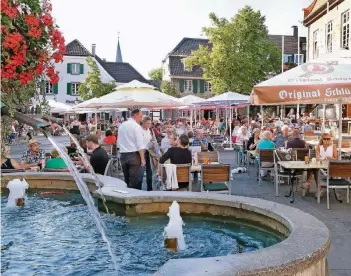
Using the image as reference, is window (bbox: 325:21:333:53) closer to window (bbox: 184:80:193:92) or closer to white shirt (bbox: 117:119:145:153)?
white shirt (bbox: 117:119:145:153)

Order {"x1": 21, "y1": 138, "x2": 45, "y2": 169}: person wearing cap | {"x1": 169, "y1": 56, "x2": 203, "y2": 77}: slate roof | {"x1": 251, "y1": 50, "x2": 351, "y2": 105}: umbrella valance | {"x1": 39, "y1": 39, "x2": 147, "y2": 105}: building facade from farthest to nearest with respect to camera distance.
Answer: {"x1": 169, "y1": 56, "x2": 203, "y2": 77}: slate roof
{"x1": 39, "y1": 39, "x2": 147, "y2": 105}: building facade
{"x1": 21, "y1": 138, "x2": 45, "y2": 169}: person wearing cap
{"x1": 251, "y1": 50, "x2": 351, "y2": 105}: umbrella valance

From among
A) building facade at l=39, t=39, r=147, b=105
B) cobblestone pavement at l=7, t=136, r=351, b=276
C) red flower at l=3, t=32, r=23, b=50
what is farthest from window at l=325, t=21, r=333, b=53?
building facade at l=39, t=39, r=147, b=105

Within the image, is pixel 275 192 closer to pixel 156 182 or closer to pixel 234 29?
pixel 156 182

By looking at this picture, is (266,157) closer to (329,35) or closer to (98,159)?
(98,159)

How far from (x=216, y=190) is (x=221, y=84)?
31.3 m

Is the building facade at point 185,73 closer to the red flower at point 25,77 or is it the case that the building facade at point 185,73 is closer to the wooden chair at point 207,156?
the wooden chair at point 207,156

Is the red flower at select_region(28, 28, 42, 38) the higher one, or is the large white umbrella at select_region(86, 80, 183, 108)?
Answer: the large white umbrella at select_region(86, 80, 183, 108)

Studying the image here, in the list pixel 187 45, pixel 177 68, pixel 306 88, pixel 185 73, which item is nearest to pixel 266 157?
pixel 306 88

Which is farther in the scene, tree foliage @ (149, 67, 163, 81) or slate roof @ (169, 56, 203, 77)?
tree foliage @ (149, 67, 163, 81)

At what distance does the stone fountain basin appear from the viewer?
3549mm

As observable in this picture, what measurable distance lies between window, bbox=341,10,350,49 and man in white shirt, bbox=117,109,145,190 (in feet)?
67.3

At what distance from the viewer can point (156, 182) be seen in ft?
38.8

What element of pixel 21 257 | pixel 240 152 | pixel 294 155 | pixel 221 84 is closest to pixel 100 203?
pixel 21 257

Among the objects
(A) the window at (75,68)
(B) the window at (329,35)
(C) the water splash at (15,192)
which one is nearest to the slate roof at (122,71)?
(A) the window at (75,68)
